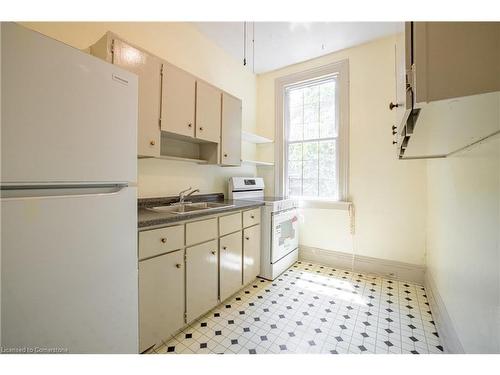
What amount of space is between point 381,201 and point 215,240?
81.4 inches

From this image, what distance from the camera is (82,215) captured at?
87cm

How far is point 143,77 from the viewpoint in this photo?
155cm

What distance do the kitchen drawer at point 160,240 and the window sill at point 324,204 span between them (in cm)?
194

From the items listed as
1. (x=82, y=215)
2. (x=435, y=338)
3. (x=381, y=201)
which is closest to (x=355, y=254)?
(x=381, y=201)

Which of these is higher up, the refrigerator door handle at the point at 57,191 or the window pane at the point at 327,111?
the window pane at the point at 327,111

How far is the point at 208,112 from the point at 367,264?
2.62 metres

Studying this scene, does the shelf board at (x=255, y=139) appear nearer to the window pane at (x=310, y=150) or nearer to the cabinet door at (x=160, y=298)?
the window pane at (x=310, y=150)

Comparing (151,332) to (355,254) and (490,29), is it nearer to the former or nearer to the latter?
(490,29)

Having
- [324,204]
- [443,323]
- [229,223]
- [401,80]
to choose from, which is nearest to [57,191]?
[229,223]

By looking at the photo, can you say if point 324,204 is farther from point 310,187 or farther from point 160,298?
point 160,298

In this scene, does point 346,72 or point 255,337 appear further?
point 346,72

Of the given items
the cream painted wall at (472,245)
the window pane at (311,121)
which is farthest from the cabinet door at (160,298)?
the window pane at (311,121)

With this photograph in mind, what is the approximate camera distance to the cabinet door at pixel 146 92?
1.48 meters

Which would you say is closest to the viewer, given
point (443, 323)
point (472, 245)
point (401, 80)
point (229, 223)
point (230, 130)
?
point (401, 80)
